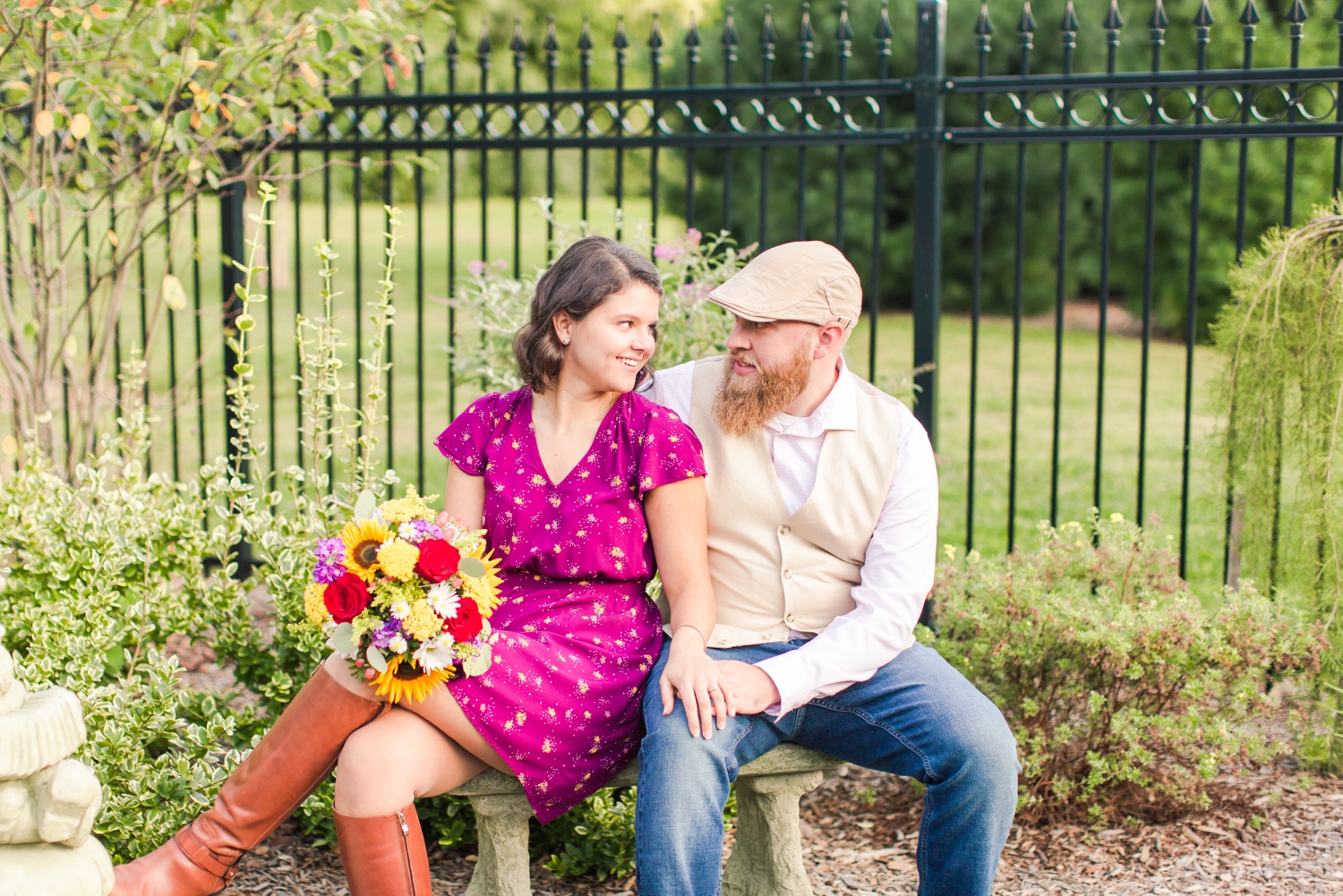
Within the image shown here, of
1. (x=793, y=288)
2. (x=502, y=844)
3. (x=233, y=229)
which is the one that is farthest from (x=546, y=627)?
(x=233, y=229)

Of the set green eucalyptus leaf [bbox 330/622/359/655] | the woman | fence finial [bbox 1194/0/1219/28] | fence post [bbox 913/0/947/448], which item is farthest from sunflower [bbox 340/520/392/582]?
fence finial [bbox 1194/0/1219/28]

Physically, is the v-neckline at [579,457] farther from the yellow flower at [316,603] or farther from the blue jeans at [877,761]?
the yellow flower at [316,603]

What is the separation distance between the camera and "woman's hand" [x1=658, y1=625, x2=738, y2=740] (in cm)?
246

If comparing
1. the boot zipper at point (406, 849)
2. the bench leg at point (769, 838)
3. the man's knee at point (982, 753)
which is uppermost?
the man's knee at point (982, 753)

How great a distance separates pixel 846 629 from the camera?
263cm

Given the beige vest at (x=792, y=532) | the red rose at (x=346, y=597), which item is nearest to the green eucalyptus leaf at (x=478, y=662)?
the red rose at (x=346, y=597)

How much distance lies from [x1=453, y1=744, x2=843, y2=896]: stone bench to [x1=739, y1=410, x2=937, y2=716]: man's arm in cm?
18

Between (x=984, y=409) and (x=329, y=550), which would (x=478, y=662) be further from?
(x=984, y=409)

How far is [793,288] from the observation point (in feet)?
8.99

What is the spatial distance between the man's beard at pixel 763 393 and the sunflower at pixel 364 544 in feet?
2.69

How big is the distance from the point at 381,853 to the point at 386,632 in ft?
1.37

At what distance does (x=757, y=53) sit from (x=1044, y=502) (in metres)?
5.75

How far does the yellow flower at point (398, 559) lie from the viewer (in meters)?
2.31

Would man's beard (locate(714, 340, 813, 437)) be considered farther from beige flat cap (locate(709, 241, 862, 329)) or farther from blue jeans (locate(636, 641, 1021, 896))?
blue jeans (locate(636, 641, 1021, 896))
